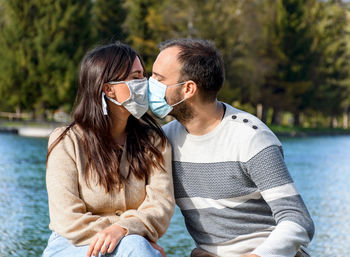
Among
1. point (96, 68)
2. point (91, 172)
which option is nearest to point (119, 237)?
point (91, 172)

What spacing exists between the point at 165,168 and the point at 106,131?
1.19 ft

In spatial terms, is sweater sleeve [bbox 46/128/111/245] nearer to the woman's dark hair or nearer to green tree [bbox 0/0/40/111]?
the woman's dark hair

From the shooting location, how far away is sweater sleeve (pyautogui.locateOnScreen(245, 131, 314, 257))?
274cm

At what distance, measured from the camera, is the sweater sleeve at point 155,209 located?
293 centimetres

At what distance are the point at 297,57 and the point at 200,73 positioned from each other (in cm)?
4167

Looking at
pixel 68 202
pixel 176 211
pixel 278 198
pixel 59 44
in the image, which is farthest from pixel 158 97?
pixel 59 44

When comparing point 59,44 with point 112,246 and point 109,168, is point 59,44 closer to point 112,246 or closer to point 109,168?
point 109,168

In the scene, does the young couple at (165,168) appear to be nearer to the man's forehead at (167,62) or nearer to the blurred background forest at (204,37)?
the man's forehead at (167,62)

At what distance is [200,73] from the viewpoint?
3.19 metres

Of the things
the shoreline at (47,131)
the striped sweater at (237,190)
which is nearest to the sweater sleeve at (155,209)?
the striped sweater at (237,190)

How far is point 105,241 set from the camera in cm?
272

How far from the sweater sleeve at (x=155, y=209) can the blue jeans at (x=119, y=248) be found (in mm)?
131

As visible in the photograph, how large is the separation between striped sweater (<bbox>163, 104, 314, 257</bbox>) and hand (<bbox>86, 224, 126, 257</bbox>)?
0.53m

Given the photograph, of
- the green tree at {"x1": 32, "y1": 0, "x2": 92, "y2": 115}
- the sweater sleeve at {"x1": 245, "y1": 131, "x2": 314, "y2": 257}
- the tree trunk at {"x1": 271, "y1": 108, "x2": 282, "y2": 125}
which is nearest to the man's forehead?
the sweater sleeve at {"x1": 245, "y1": 131, "x2": 314, "y2": 257}
